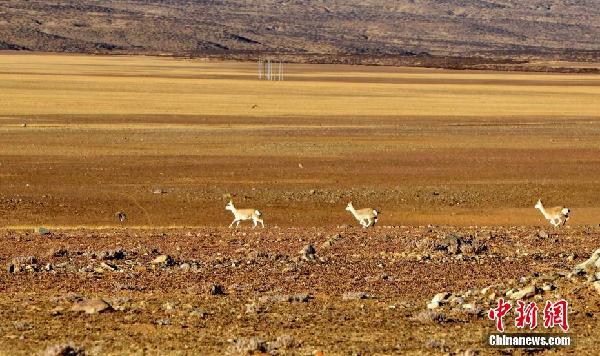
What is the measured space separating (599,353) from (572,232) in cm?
1080

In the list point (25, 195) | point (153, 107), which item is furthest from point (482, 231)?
point (153, 107)

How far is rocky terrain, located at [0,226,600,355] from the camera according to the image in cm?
1196

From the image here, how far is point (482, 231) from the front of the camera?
866 inches

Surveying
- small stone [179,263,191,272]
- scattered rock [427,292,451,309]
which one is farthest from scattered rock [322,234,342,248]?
scattered rock [427,292,451,309]

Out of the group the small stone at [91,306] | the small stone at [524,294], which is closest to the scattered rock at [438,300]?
the small stone at [524,294]

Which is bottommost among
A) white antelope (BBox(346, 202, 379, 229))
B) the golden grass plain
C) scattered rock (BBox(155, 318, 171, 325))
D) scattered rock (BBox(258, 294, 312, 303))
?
scattered rock (BBox(155, 318, 171, 325))

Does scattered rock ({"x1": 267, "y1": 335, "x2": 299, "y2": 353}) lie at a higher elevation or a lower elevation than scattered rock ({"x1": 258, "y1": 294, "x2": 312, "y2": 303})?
lower

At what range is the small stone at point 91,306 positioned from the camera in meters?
13.3

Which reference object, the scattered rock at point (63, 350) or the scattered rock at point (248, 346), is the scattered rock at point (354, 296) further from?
the scattered rock at point (63, 350)

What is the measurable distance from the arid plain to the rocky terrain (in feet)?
0.15

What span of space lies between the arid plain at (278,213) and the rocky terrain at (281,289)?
1.7 inches

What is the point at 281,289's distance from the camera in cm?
1505

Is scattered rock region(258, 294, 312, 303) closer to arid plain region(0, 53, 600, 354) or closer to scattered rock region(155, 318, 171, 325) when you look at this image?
arid plain region(0, 53, 600, 354)

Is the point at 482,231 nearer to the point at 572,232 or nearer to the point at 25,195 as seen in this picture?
the point at 572,232
